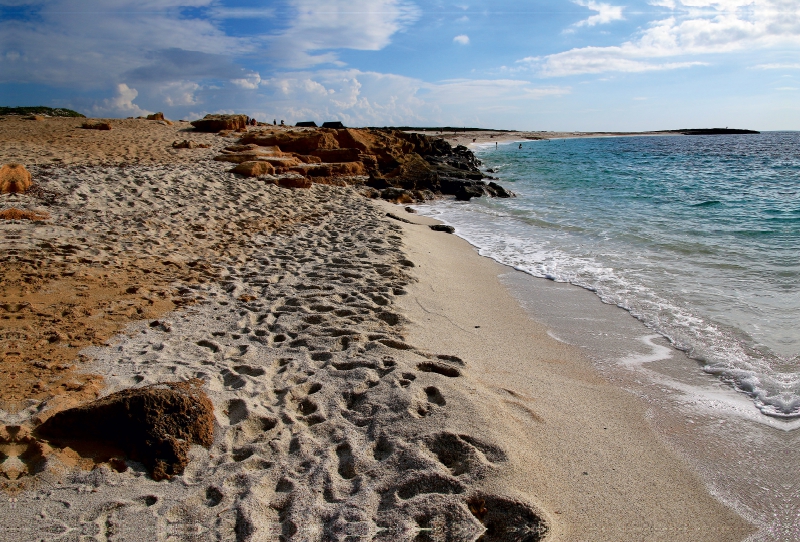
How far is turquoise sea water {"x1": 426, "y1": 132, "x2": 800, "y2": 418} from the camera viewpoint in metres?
3.90

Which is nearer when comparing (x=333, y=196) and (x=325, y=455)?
(x=325, y=455)

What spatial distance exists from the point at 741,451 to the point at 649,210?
10.3 m

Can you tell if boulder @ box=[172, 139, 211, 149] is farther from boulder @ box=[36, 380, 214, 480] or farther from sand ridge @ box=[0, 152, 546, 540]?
boulder @ box=[36, 380, 214, 480]

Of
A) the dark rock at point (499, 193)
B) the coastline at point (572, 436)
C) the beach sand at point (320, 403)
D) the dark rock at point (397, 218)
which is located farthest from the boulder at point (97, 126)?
the coastline at point (572, 436)

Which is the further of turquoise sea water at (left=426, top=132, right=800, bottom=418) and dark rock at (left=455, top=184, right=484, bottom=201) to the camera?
dark rock at (left=455, top=184, right=484, bottom=201)

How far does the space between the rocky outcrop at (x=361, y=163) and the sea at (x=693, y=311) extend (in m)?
2.06

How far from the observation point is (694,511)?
2.19 m

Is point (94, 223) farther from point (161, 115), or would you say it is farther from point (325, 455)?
point (161, 115)

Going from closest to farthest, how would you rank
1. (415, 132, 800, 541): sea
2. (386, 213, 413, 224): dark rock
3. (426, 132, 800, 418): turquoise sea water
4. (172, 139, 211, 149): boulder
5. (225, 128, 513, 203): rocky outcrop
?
(415, 132, 800, 541): sea
(426, 132, 800, 418): turquoise sea water
(386, 213, 413, 224): dark rock
(225, 128, 513, 203): rocky outcrop
(172, 139, 211, 149): boulder

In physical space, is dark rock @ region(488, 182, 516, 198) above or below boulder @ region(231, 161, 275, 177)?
below

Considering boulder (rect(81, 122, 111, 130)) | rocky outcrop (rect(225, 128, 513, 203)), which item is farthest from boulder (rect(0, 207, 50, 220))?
boulder (rect(81, 122, 111, 130))

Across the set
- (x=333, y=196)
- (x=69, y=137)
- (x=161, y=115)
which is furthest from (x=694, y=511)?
(x=161, y=115)

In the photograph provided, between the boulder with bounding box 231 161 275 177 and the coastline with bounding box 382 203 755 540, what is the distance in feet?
25.8

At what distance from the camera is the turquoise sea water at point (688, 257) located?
3898 millimetres
